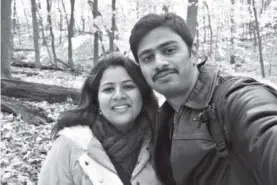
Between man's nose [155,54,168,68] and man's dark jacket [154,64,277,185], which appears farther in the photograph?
man's nose [155,54,168,68]

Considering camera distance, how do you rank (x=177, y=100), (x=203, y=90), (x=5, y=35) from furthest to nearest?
(x=5, y=35)
(x=177, y=100)
(x=203, y=90)

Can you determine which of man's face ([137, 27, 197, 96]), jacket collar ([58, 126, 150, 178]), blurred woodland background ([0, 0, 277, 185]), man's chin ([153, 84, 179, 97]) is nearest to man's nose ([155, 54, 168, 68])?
man's face ([137, 27, 197, 96])

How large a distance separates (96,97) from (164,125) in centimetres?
88

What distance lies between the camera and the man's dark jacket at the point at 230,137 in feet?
5.25

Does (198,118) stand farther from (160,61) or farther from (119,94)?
(119,94)

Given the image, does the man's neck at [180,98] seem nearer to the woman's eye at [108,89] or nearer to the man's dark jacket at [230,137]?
the man's dark jacket at [230,137]

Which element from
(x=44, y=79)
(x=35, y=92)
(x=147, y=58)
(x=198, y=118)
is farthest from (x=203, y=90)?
(x=44, y=79)

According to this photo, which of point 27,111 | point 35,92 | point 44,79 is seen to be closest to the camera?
point 27,111

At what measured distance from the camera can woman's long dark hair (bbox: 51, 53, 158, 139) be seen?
10.0ft

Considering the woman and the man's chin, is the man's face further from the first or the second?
the woman

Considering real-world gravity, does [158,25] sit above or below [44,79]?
above

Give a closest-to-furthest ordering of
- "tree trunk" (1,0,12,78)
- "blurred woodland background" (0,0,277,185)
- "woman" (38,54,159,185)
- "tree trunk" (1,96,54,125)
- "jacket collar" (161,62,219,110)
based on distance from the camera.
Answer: "jacket collar" (161,62,219,110)
"woman" (38,54,159,185)
"blurred woodland background" (0,0,277,185)
"tree trunk" (1,96,54,125)
"tree trunk" (1,0,12,78)

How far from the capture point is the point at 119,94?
2.95 meters

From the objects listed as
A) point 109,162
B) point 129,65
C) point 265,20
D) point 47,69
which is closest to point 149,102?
point 129,65
